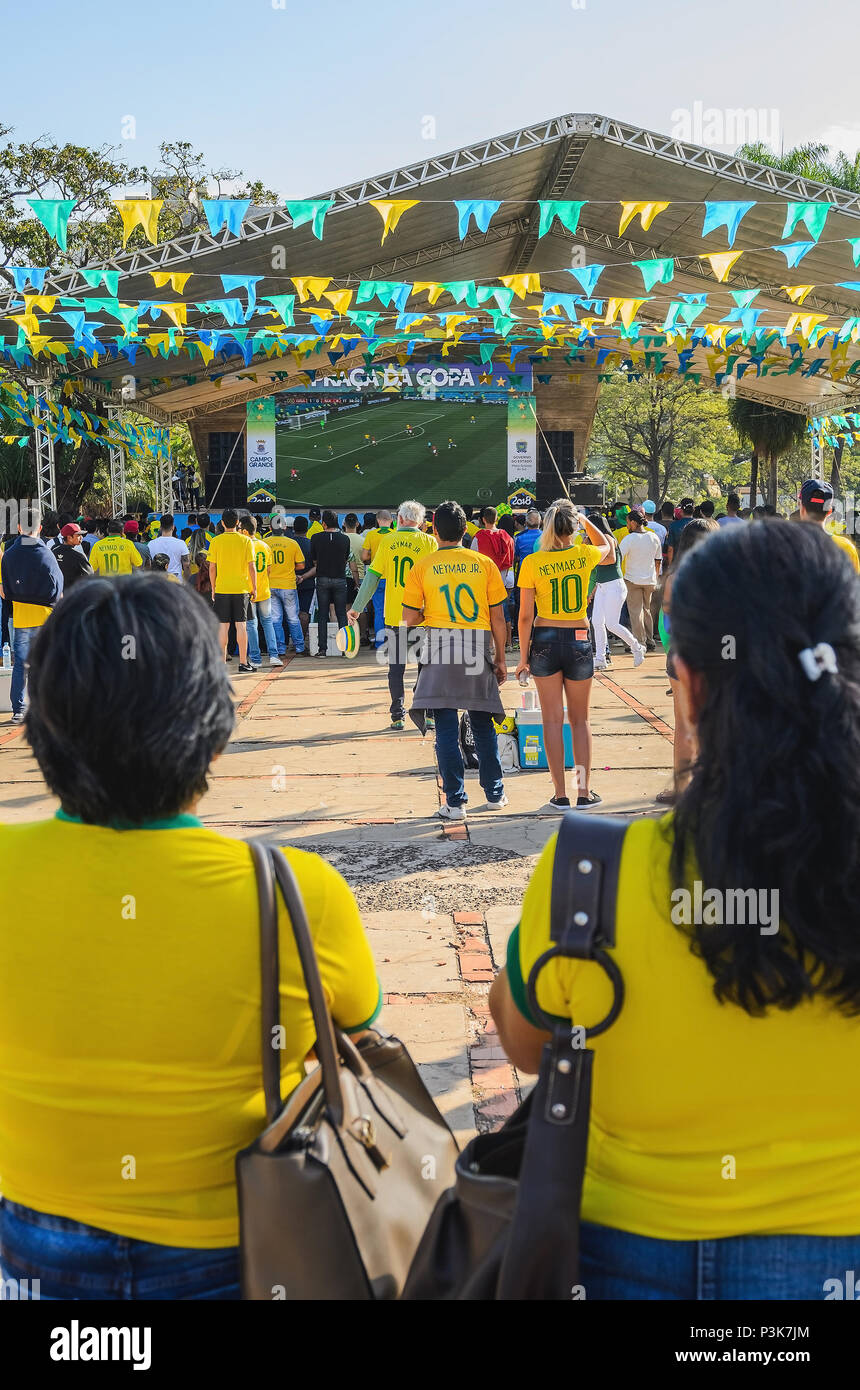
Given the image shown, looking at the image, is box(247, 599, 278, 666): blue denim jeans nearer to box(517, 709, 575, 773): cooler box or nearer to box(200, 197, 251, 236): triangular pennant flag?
box(200, 197, 251, 236): triangular pennant flag

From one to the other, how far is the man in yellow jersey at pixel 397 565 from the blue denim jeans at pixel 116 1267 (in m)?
6.93

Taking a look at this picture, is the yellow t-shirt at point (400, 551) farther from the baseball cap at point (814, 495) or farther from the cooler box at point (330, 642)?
the cooler box at point (330, 642)

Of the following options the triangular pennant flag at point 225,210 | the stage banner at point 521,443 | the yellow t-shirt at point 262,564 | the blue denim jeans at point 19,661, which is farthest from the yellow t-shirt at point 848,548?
the stage banner at point 521,443

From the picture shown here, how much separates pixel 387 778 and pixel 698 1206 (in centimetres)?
665

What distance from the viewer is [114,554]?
12266mm

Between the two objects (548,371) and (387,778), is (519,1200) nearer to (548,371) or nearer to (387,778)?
(387,778)

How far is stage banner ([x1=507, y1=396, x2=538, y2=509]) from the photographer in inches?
975

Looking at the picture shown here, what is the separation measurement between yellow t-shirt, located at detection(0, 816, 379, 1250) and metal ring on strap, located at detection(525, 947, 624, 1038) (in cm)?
31

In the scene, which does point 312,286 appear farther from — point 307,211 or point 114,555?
point 114,555

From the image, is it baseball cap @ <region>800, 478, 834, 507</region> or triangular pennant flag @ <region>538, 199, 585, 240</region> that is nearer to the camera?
baseball cap @ <region>800, 478, 834, 507</region>

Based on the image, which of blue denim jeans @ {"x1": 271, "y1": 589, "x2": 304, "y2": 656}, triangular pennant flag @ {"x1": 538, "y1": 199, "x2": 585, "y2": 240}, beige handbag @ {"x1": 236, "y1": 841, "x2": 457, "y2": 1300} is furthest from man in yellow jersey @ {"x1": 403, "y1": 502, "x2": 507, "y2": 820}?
blue denim jeans @ {"x1": 271, "y1": 589, "x2": 304, "y2": 656}

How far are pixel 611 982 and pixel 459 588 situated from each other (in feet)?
17.8

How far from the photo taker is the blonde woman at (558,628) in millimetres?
6719

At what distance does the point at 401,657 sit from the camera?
9578mm
